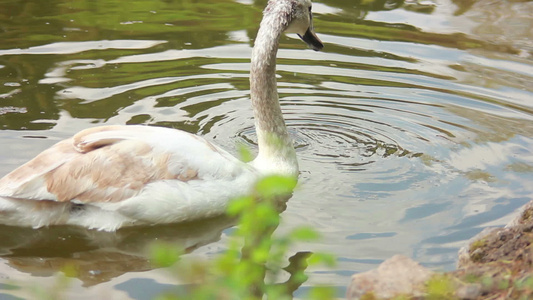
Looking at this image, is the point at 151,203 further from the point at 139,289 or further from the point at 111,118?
the point at 111,118

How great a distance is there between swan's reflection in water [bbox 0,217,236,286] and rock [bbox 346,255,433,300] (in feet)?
4.94

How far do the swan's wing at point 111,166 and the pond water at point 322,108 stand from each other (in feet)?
1.09

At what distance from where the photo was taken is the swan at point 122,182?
5555mm

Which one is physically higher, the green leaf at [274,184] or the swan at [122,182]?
the green leaf at [274,184]

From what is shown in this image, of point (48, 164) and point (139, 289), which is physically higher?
point (48, 164)

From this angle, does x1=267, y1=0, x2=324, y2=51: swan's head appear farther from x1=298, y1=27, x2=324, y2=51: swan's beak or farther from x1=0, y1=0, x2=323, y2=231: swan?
x1=0, y1=0, x2=323, y2=231: swan

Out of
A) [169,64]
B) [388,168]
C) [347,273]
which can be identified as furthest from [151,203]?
[169,64]

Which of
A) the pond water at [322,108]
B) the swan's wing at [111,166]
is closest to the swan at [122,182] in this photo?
the swan's wing at [111,166]

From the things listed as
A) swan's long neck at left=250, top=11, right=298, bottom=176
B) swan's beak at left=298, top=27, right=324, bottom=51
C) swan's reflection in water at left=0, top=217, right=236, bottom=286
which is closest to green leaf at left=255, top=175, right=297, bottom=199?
swan's reflection in water at left=0, top=217, right=236, bottom=286

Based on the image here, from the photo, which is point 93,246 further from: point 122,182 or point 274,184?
point 274,184

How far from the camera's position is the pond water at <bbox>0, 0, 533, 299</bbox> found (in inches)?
219

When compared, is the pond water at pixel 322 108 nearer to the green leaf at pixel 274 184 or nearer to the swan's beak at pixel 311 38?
the swan's beak at pixel 311 38

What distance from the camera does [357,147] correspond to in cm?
731

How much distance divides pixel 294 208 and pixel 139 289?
154 centimetres
